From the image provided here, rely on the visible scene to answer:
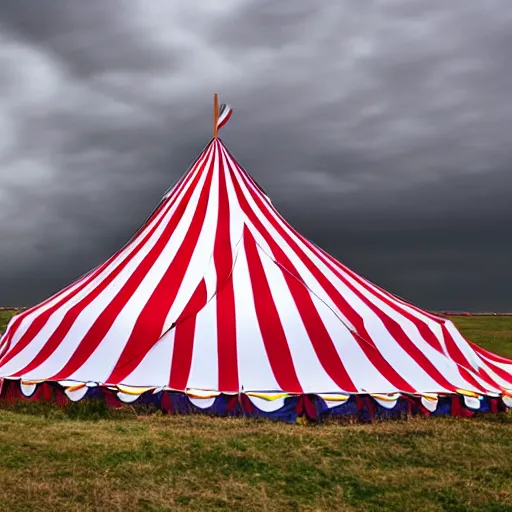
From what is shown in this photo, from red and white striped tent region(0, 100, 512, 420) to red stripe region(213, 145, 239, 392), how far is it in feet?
0.05

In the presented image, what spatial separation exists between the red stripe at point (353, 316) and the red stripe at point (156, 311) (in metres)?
0.90

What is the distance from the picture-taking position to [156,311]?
27.8 ft

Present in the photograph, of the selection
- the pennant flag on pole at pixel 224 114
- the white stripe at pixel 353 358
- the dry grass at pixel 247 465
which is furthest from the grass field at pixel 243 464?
the pennant flag on pole at pixel 224 114

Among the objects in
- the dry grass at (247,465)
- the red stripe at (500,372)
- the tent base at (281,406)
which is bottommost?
the dry grass at (247,465)

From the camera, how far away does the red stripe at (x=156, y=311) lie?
7879mm

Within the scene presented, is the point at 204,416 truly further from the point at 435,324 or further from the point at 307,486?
the point at 435,324

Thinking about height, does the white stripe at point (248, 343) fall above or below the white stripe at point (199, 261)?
below

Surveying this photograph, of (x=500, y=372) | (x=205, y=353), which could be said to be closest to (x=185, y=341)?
(x=205, y=353)

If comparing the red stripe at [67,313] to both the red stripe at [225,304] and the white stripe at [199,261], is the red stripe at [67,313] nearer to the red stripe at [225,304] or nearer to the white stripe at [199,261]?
the white stripe at [199,261]

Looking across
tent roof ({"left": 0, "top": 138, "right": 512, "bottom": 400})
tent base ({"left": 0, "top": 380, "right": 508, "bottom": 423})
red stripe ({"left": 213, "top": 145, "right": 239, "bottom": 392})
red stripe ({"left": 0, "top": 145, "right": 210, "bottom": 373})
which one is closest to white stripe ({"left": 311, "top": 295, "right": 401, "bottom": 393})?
tent roof ({"left": 0, "top": 138, "right": 512, "bottom": 400})

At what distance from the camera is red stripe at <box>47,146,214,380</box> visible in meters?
8.21

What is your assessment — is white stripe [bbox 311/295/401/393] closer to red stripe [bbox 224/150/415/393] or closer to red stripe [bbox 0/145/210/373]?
red stripe [bbox 224/150/415/393]

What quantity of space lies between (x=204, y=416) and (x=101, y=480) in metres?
2.25

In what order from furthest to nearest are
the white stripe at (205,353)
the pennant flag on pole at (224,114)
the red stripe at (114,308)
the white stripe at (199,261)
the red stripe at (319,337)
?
the pennant flag on pole at (224,114) → the white stripe at (199,261) → the red stripe at (114,308) → the red stripe at (319,337) → the white stripe at (205,353)
